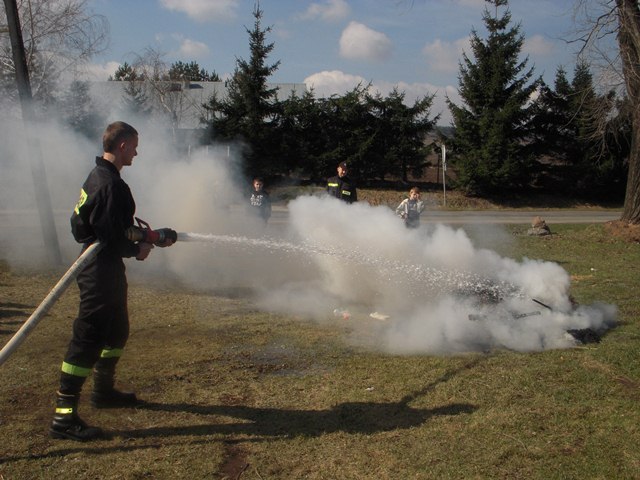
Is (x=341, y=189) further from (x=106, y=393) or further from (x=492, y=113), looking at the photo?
(x=492, y=113)

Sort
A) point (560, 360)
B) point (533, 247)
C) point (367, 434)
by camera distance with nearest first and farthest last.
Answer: point (367, 434) → point (560, 360) → point (533, 247)

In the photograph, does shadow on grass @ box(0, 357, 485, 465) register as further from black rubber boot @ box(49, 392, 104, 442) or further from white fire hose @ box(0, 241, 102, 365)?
white fire hose @ box(0, 241, 102, 365)

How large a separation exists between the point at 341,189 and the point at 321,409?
5649mm

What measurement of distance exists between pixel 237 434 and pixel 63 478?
116 centimetres

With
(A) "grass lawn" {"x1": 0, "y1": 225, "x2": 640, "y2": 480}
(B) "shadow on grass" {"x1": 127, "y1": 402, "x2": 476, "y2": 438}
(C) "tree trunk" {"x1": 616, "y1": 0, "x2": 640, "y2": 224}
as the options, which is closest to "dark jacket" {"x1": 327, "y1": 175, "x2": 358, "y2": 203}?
(A) "grass lawn" {"x1": 0, "y1": 225, "x2": 640, "y2": 480}

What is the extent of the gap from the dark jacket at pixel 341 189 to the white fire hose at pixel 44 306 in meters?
6.02

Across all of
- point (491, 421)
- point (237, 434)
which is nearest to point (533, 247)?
point (491, 421)

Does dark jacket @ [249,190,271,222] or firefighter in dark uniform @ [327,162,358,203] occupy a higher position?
firefighter in dark uniform @ [327,162,358,203]

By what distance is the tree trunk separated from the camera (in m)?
13.6

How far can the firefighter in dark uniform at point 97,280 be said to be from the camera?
3834 mm

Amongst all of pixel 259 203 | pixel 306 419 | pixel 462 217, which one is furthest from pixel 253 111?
pixel 306 419

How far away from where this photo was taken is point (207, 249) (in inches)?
432

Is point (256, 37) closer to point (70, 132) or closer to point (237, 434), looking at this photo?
point (70, 132)

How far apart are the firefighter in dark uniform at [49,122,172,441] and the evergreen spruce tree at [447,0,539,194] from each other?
25402 mm
